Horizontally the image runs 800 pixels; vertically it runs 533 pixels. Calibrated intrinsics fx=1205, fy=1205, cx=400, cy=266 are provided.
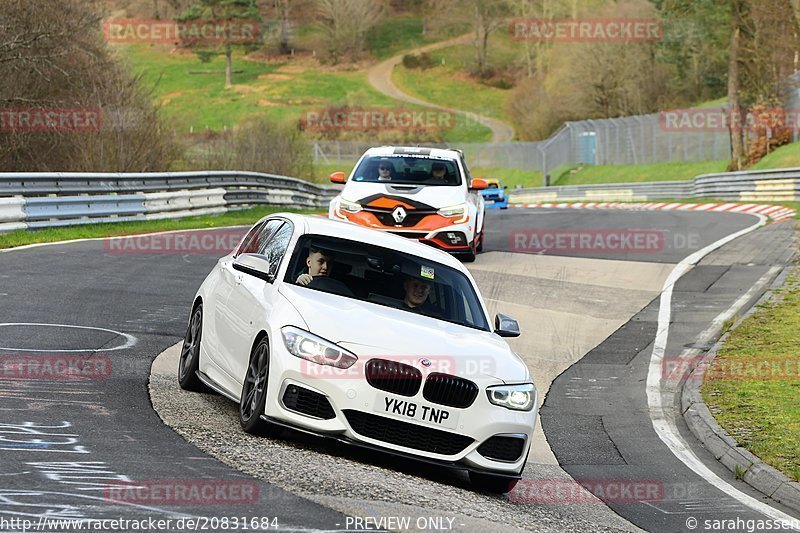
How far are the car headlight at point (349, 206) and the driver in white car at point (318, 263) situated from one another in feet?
34.7

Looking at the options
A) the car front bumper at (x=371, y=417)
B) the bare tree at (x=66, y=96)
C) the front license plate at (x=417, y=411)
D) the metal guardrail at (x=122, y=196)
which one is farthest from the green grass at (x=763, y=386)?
the bare tree at (x=66, y=96)

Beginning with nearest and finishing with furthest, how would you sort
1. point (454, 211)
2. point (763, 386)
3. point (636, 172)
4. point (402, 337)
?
point (402, 337) → point (763, 386) → point (454, 211) → point (636, 172)

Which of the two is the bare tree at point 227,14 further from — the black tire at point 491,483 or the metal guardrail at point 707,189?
the black tire at point 491,483

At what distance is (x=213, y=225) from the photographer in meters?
28.6

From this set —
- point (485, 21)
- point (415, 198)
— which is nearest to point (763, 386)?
point (415, 198)

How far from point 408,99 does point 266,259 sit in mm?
117177

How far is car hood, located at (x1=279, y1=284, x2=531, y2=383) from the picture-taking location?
794 centimetres

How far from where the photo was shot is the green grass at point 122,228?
71.1 ft

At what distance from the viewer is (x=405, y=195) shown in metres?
20.0

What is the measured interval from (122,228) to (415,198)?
8202 millimetres

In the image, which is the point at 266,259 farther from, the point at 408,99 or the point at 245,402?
the point at 408,99

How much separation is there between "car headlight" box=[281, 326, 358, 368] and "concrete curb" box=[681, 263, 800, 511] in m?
3.51

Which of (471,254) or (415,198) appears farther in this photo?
(471,254)

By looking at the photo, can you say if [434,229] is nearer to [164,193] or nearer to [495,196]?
[164,193]
